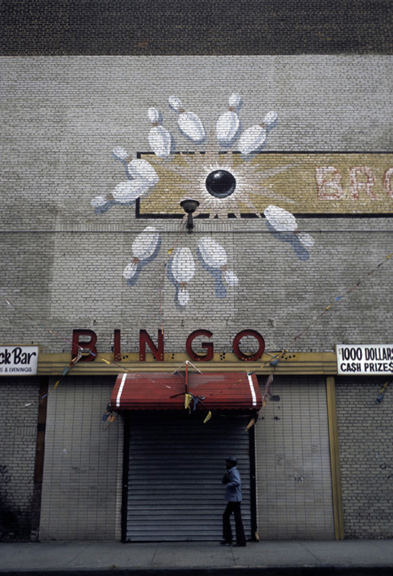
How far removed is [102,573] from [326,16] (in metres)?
13.5

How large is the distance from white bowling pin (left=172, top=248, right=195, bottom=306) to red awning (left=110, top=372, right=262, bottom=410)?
187cm

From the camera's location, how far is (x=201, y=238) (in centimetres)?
1153

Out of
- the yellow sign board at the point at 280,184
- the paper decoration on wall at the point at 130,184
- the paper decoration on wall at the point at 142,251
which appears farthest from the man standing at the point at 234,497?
the paper decoration on wall at the point at 130,184

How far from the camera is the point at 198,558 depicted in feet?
27.0

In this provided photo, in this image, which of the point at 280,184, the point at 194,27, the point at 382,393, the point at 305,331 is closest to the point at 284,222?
the point at 280,184

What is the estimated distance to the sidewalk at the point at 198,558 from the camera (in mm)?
7629

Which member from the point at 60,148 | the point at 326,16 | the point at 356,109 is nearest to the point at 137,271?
the point at 60,148

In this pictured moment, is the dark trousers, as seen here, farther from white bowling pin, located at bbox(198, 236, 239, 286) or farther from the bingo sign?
white bowling pin, located at bbox(198, 236, 239, 286)

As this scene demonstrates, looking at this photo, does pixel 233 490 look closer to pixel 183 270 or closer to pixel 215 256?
pixel 183 270

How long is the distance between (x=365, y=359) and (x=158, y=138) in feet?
23.1

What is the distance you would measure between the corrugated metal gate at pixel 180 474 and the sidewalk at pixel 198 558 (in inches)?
15.8

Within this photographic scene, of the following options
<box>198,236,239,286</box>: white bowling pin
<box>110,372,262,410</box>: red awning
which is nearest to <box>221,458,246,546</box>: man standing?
<box>110,372,262,410</box>: red awning

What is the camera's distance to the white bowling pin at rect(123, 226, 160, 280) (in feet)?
37.2

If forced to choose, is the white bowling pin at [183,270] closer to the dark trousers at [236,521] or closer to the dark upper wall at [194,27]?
the dark trousers at [236,521]
